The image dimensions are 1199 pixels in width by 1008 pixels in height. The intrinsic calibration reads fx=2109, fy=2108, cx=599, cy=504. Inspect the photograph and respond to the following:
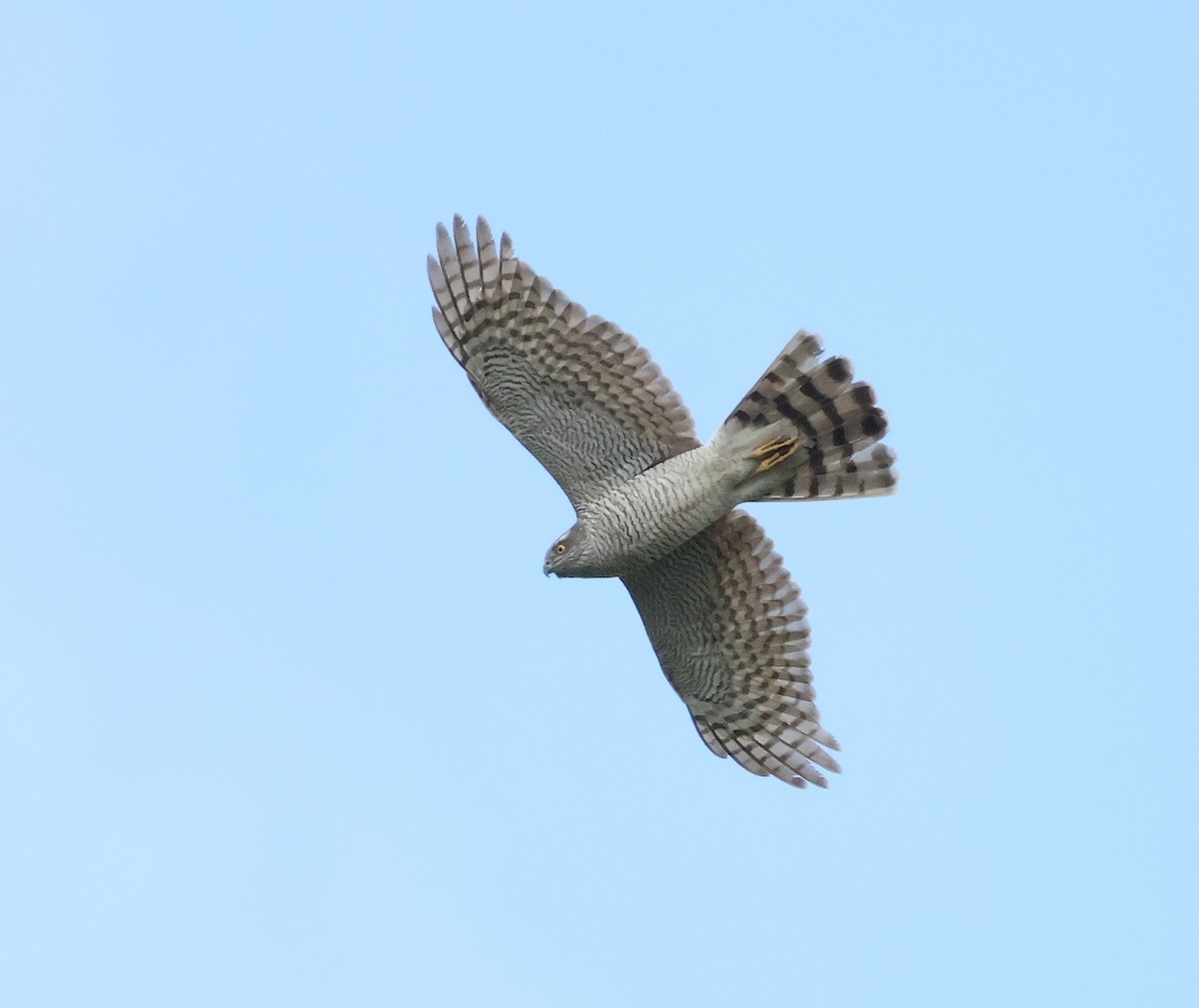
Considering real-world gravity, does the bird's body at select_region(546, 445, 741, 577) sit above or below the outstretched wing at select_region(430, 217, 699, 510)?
below

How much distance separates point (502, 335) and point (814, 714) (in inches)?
149

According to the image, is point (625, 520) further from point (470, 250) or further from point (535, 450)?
point (470, 250)

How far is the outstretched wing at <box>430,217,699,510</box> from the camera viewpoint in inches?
Answer: 577

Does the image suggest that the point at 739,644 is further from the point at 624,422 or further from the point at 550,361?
the point at 550,361

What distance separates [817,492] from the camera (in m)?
14.9

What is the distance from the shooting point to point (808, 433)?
14750mm

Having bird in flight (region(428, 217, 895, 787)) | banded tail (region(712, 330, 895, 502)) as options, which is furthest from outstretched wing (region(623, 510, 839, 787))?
banded tail (region(712, 330, 895, 502))

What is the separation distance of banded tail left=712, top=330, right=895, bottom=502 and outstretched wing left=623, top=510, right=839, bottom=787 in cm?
69

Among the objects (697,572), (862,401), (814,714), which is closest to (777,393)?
(862,401)

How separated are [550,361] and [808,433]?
188cm

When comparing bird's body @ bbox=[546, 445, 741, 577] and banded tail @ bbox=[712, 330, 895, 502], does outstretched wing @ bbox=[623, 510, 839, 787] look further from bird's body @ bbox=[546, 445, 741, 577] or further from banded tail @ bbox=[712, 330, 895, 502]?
banded tail @ bbox=[712, 330, 895, 502]

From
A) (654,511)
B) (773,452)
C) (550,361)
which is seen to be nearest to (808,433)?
(773,452)

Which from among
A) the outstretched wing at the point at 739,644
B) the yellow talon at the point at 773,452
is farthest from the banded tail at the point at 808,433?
the outstretched wing at the point at 739,644

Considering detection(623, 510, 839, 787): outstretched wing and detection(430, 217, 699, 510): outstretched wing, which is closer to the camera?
detection(430, 217, 699, 510): outstretched wing
